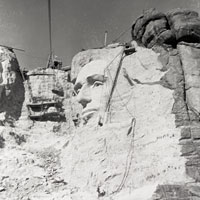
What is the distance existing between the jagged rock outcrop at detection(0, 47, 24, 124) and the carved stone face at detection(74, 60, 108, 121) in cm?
560

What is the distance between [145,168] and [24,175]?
5.88m

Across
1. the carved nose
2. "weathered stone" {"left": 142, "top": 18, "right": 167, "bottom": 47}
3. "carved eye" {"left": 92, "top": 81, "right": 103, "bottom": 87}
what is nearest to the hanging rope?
"carved eye" {"left": 92, "top": 81, "right": 103, "bottom": 87}

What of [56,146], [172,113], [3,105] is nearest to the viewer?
[172,113]

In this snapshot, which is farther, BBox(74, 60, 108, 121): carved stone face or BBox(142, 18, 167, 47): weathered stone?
BBox(142, 18, 167, 47): weathered stone

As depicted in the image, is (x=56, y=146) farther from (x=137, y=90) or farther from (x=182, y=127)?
(x=182, y=127)

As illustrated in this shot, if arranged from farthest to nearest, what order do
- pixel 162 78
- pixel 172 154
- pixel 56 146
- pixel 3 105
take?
pixel 3 105 → pixel 56 146 → pixel 162 78 → pixel 172 154

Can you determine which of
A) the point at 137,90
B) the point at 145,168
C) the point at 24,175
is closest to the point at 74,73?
the point at 137,90

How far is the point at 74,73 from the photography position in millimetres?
21719

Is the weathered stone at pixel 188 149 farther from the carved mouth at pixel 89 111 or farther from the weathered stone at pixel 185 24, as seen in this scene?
the weathered stone at pixel 185 24

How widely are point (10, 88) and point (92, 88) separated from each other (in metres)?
7.03

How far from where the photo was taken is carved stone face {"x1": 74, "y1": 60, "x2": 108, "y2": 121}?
18750 mm

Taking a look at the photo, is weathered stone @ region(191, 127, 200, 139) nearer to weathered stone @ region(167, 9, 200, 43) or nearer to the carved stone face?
the carved stone face

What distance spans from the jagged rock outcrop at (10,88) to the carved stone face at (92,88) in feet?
18.4

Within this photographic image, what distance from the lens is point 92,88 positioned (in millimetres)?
19391
